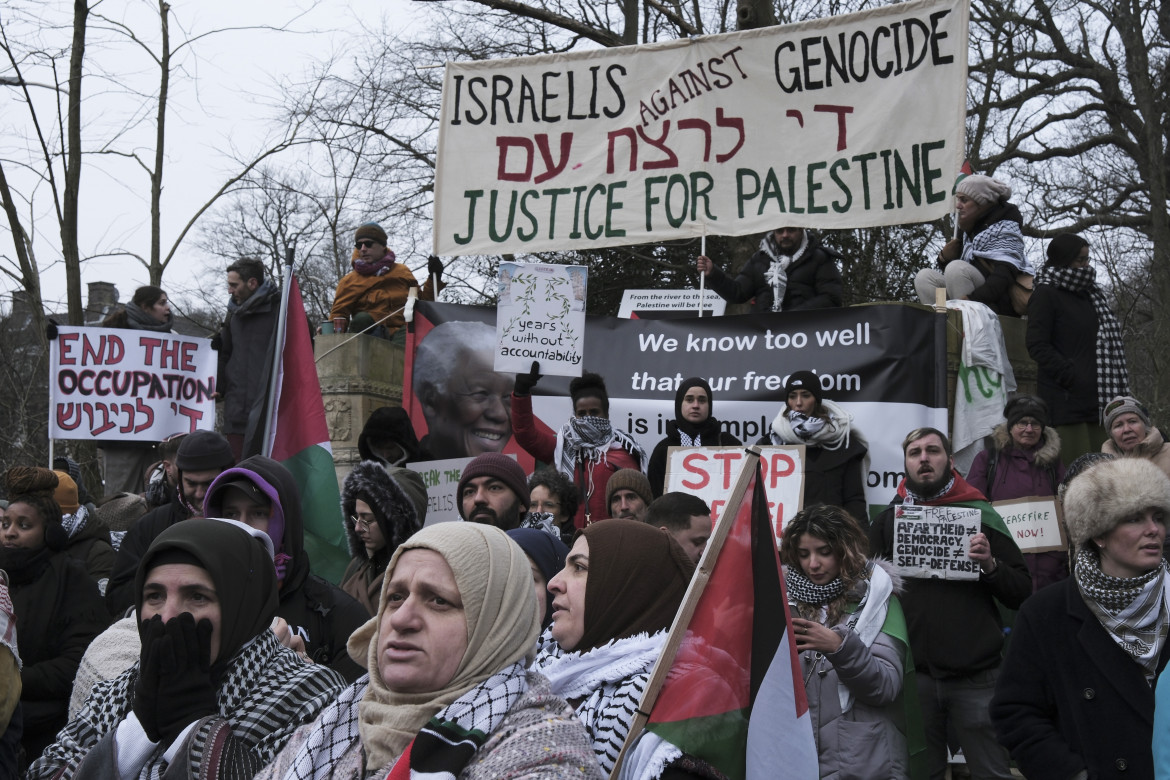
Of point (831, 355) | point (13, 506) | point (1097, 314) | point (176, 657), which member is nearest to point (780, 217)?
point (831, 355)

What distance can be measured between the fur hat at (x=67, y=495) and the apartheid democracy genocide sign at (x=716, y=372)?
2815mm

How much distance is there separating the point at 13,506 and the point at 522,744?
3.47 metres

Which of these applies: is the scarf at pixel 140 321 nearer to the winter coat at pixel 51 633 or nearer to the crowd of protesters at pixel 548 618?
the crowd of protesters at pixel 548 618

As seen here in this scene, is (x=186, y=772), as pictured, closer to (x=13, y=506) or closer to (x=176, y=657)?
(x=176, y=657)

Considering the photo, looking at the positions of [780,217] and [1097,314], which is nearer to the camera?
[1097,314]

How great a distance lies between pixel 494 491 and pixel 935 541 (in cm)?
180

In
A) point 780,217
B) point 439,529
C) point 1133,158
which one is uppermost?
point 1133,158

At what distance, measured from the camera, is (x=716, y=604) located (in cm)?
308

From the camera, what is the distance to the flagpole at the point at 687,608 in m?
2.82

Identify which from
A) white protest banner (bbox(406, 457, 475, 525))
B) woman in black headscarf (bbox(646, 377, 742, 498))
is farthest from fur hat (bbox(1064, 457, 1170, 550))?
white protest banner (bbox(406, 457, 475, 525))

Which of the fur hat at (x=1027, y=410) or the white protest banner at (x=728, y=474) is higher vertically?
the fur hat at (x=1027, y=410)

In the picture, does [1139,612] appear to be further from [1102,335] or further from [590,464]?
[1102,335]

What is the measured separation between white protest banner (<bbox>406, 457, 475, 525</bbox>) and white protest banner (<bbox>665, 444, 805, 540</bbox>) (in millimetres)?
1815

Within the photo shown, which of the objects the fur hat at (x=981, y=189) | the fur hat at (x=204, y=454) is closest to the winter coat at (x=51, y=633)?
the fur hat at (x=204, y=454)
